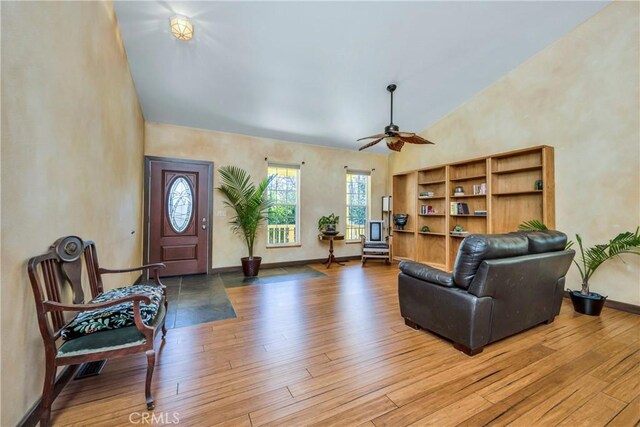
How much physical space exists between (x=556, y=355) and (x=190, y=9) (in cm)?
453

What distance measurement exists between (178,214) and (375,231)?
3983 mm

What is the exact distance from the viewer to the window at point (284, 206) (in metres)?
5.47

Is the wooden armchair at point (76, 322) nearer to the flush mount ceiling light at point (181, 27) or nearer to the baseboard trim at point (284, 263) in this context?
the flush mount ceiling light at point (181, 27)

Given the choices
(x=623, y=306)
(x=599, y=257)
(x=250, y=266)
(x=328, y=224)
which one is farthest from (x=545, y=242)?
(x=250, y=266)

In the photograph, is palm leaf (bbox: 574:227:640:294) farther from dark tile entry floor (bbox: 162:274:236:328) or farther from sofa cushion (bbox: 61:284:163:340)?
sofa cushion (bbox: 61:284:163:340)

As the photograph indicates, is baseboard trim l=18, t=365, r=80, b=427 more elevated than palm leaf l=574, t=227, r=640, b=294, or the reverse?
palm leaf l=574, t=227, r=640, b=294

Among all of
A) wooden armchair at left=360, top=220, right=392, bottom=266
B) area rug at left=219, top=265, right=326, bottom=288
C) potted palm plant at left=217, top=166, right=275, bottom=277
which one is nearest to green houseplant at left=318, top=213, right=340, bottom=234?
wooden armchair at left=360, top=220, right=392, bottom=266

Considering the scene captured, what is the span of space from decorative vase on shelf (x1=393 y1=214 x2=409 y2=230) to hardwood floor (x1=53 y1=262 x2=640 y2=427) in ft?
11.1

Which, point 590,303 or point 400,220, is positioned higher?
point 400,220

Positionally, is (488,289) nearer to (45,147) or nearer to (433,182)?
(45,147)

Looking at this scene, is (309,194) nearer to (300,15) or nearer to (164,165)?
(164,165)

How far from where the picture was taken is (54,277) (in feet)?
5.25

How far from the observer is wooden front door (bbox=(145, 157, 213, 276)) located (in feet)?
14.7

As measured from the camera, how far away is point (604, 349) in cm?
219
